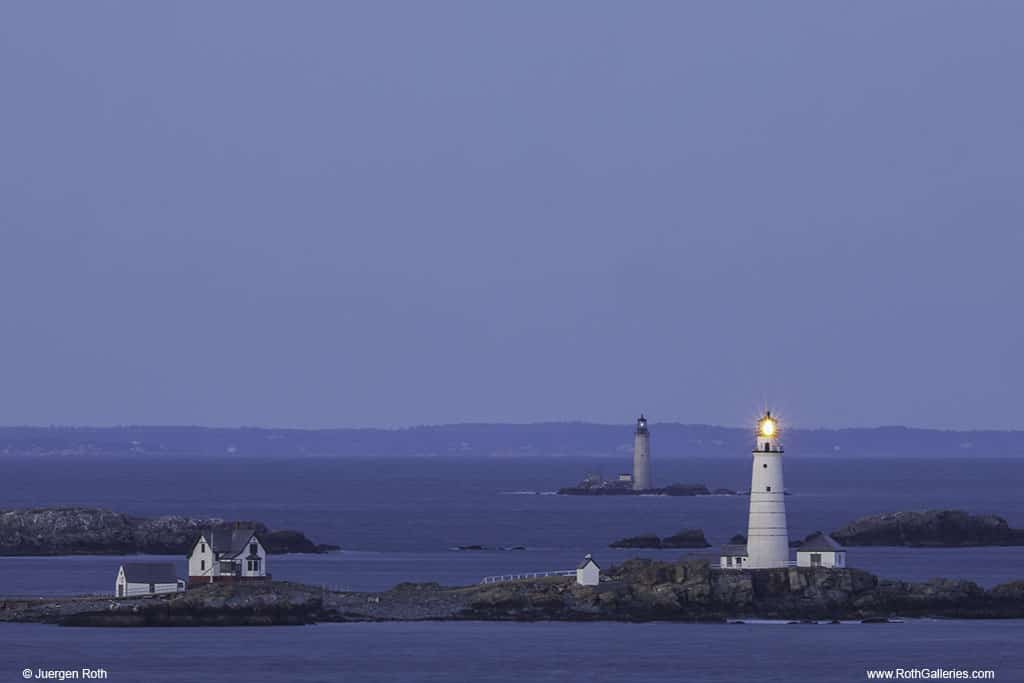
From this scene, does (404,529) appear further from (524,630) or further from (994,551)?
(524,630)

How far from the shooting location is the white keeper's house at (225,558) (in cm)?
8125

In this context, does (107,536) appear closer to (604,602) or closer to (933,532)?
(604,602)

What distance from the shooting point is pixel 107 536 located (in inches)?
4594

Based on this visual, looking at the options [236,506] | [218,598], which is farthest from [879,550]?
[236,506]

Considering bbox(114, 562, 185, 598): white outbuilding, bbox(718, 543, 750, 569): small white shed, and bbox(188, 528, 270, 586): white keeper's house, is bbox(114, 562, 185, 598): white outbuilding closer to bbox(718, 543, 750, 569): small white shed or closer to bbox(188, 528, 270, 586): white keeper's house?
bbox(188, 528, 270, 586): white keeper's house

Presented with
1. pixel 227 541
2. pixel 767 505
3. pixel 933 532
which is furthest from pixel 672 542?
pixel 227 541

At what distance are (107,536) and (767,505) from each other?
150 ft

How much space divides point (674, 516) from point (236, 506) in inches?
1338

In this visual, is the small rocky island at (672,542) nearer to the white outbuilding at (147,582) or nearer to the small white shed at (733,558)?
the small white shed at (733,558)

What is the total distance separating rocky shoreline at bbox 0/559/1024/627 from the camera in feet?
260

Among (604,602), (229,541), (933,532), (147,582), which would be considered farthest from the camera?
(933,532)

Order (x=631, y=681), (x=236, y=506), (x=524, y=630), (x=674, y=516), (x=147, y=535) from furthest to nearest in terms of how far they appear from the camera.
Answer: (x=236, y=506) < (x=674, y=516) < (x=147, y=535) < (x=524, y=630) < (x=631, y=681)

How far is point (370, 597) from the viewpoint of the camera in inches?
3241

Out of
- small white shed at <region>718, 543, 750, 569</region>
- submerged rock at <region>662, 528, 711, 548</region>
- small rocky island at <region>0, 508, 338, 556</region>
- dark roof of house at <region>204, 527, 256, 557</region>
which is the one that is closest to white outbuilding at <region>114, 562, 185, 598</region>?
dark roof of house at <region>204, 527, 256, 557</region>
